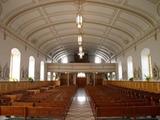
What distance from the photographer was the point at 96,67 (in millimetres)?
32719

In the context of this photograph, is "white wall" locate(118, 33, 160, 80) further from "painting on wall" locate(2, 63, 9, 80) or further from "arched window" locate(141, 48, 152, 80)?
"painting on wall" locate(2, 63, 9, 80)

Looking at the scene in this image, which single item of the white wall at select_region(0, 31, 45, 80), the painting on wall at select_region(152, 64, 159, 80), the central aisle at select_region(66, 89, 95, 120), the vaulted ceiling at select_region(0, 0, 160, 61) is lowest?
the central aisle at select_region(66, 89, 95, 120)

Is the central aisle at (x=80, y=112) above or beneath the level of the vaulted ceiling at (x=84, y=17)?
beneath

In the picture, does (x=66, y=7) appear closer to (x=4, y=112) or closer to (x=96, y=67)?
(x=4, y=112)

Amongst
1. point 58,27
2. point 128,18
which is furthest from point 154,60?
point 58,27

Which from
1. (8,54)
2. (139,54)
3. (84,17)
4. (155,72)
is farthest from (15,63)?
(155,72)

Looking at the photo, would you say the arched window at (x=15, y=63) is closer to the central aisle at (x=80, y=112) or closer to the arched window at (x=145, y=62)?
the central aisle at (x=80, y=112)

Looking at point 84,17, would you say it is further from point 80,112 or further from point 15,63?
point 80,112

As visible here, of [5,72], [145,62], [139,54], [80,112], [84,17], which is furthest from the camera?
[139,54]

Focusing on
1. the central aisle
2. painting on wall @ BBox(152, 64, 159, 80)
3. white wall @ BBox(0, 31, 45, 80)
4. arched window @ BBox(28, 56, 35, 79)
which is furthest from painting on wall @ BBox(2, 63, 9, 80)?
painting on wall @ BBox(152, 64, 159, 80)

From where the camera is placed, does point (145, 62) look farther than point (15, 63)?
Yes

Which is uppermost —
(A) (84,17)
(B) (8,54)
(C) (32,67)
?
Answer: (A) (84,17)

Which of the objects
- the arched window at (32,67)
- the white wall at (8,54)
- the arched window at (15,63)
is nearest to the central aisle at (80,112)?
the white wall at (8,54)

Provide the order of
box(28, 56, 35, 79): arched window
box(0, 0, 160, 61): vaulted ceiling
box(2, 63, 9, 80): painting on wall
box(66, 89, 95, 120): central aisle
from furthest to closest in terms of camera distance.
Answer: box(28, 56, 35, 79): arched window → box(2, 63, 9, 80): painting on wall → box(0, 0, 160, 61): vaulted ceiling → box(66, 89, 95, 120): central aisle
